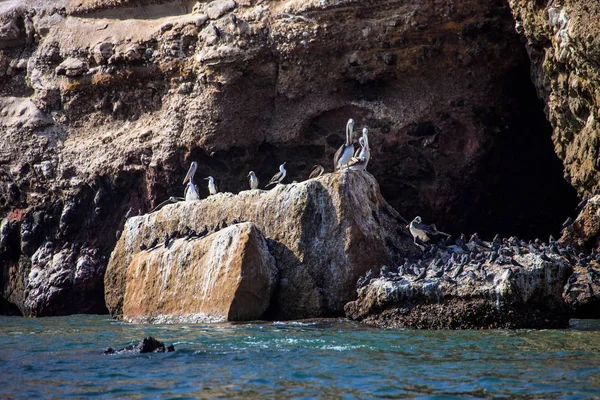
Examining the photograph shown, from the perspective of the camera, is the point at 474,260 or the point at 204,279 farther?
the point at 204,279

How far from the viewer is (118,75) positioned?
23.2 metres

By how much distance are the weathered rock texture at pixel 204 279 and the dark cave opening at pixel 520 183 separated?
7.15 meters

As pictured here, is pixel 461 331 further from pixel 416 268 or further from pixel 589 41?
pixel 589 41

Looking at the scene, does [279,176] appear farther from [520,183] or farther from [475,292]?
[475,292]

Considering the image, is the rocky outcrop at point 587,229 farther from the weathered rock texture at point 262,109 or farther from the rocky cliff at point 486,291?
the weathered rock texture at point 262,109

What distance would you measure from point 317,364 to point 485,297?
3703mm

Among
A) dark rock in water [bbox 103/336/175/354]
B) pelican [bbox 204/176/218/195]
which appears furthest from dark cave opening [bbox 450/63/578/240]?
dark rock in water [bbox 103/336/175/354]

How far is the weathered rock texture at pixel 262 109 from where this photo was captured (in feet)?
67.6

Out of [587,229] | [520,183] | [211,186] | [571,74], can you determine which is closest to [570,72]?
[571,74]

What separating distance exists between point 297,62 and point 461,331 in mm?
9777

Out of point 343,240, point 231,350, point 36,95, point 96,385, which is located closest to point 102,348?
point 231,350

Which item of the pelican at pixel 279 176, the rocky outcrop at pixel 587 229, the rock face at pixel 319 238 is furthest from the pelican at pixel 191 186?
the rocky outcrop at pixel 587 229

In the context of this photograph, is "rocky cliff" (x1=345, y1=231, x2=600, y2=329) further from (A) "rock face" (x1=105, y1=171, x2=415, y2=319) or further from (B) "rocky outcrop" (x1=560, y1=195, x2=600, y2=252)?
(B) "rocky outcrop" (x1=560, y1=195, x2=600, y2=252)

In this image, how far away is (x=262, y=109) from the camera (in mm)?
22188
